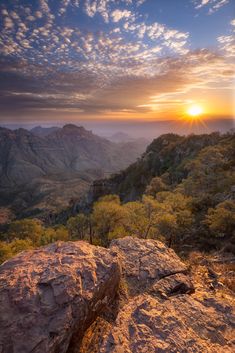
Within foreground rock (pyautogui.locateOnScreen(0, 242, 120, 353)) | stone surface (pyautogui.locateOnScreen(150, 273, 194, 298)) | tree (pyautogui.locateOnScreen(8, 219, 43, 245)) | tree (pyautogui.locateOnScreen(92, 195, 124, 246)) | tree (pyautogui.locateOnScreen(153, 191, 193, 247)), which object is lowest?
tree (pyautogui.locateOnScreen(8, 219, 43, 245))

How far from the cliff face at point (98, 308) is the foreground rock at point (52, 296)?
3 cm

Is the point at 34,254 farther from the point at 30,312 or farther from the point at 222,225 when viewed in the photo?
the point at 222,225

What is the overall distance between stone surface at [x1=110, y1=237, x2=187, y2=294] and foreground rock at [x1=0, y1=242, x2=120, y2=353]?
2.29m

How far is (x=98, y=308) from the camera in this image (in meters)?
11.2

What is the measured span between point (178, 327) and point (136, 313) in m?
1.98

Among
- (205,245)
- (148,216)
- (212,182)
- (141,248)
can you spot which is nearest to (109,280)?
(141,248)

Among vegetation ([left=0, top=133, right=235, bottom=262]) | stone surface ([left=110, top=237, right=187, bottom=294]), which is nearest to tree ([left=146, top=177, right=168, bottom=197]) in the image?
vegetation ([left=0, top=133, right=235, bottom=262])

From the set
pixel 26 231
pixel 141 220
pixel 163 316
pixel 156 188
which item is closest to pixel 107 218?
pixel 141 220

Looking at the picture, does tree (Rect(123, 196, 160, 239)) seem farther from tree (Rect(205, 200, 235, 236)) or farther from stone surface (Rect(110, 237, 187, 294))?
stone surface (Rect(110, 237, 187, 294))

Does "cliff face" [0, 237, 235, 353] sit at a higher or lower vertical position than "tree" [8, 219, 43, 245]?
higher

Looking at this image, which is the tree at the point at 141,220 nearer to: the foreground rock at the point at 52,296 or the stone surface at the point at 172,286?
the stone surface at the point at 172,286

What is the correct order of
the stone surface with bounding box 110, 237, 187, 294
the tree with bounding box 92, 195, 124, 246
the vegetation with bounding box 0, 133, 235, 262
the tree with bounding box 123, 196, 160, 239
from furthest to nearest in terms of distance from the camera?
the tree with bounding box 92, 195, 124, 246, the tree with bounding box 123, 196, 160, 239, the vegetation with bounding box 0, 133, 235, 262, the stone surface with bounding box 110, 237, 187, 294

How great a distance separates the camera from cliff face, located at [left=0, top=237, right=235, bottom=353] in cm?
921

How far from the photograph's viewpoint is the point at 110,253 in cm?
1374
